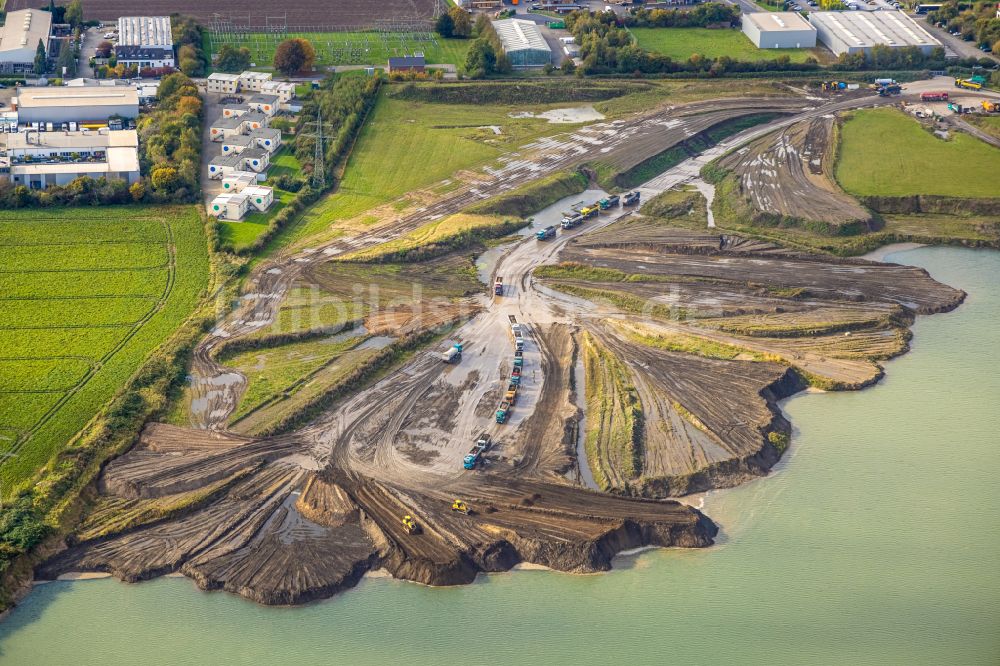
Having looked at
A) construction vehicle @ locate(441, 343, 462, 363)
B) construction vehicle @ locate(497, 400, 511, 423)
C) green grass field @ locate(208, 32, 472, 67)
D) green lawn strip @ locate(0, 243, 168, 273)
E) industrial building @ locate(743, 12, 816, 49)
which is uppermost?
industrial building @ locate(743, 12, 816, 49)

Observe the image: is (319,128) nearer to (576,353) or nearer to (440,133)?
(440,133)

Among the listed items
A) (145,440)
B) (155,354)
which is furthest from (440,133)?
(145,440)

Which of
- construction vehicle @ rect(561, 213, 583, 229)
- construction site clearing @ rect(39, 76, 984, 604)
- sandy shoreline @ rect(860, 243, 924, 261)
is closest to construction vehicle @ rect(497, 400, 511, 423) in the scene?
construction site clearing @ rect(39, 76, 984, 604)

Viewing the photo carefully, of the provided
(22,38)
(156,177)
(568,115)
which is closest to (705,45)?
(568,115)

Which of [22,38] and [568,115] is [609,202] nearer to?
[568,115]

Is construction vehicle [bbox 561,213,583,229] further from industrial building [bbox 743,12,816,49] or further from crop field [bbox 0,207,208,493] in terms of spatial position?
industrial building [bbox 743,12,816,49]

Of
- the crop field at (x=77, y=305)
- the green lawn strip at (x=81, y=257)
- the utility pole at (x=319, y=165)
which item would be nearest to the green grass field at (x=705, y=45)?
the utility pole at (x=319, y=165)
